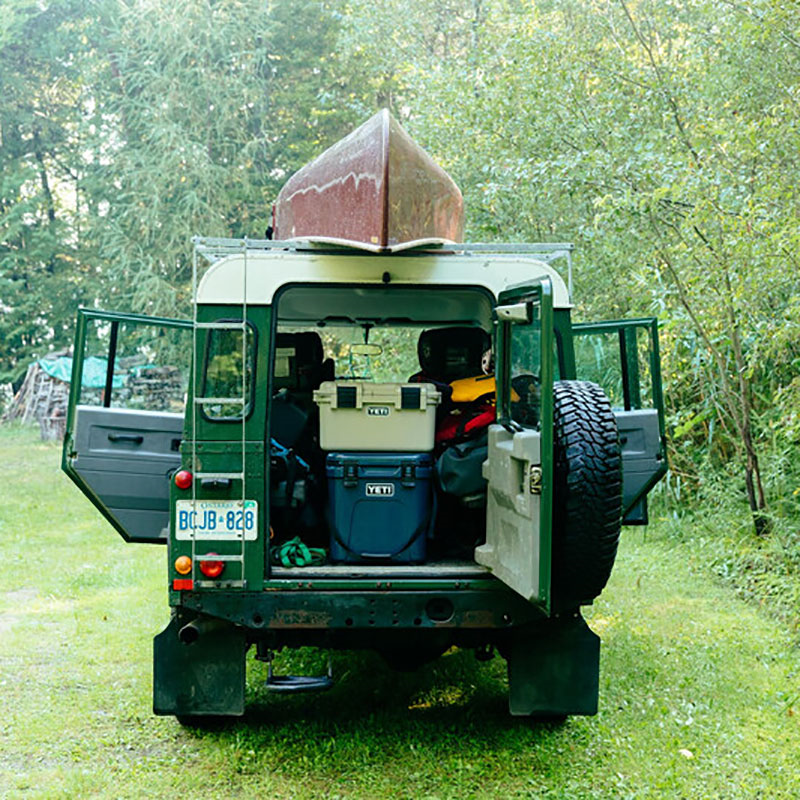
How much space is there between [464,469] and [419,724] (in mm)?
1268

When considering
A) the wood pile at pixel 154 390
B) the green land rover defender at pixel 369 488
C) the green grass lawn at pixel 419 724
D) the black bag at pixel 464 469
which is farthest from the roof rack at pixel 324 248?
the green grass lawn at pixel 419 724

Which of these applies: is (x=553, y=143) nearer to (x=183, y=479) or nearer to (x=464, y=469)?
(x=464, y=469)

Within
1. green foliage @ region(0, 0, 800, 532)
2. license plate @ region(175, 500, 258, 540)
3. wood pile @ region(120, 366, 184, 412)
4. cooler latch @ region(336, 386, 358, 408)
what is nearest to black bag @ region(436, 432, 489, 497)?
cooler latch @ region(336, 386, 358, 408)

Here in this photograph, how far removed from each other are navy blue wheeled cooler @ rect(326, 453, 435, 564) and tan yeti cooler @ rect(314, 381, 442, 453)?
5 cm

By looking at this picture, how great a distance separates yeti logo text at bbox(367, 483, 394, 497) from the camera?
452 centimetres

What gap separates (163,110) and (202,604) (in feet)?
69.2

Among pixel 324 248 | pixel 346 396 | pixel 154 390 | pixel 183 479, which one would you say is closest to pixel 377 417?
pixel 346 396

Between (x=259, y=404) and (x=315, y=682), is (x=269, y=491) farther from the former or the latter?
(x=315, y=682)

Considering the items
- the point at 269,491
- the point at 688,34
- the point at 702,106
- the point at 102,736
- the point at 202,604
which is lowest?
the point at 102,736

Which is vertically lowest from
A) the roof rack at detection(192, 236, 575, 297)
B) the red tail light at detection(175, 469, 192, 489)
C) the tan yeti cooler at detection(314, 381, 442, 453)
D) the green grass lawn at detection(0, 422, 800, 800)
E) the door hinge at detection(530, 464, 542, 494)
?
the green grass lawn at detection(0, 422, 800, 800)

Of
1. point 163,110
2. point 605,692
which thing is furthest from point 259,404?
point 163,110

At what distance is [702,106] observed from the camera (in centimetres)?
806

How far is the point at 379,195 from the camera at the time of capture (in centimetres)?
454

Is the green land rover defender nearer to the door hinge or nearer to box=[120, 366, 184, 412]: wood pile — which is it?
the door hinge
